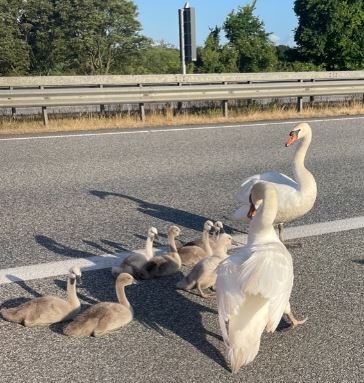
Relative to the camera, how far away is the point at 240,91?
14469 mm

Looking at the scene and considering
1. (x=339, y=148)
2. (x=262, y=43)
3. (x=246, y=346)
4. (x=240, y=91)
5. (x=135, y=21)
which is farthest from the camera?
(x=135, y=21)

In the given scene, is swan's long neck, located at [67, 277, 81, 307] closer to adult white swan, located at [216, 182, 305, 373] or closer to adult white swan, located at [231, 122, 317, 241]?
adult white swan, located at [216, 182, 305, 373]

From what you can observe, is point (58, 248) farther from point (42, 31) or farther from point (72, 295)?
point (42, 31)

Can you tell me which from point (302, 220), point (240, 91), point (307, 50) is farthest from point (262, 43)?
point (302, 220)

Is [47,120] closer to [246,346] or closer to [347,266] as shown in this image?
[347,266]

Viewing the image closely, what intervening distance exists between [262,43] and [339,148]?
30614 mm

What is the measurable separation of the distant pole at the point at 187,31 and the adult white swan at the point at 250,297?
1492 centimetres

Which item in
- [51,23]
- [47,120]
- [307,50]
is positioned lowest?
[47,120]

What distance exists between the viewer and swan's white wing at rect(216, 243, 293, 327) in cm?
303

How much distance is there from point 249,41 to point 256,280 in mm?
36801

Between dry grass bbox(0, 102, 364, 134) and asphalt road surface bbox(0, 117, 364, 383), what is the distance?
135 centimetres

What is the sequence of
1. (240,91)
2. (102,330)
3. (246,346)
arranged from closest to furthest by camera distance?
A: (246,346) < (102,330) < (240,91)

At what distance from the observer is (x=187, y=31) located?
17562mm

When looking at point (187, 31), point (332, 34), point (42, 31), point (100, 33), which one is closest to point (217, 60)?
point (332, 34)
